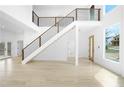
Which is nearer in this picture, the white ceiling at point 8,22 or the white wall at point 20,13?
the white wall at point 20,13

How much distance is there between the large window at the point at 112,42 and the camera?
8211mm

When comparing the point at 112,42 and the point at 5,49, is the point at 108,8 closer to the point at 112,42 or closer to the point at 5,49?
the point at 112,42

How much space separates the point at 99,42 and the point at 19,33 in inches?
418

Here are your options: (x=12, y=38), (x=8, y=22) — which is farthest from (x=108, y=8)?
(x=12, y=38)

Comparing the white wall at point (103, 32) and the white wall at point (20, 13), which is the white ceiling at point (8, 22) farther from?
the white wall at point (103, 32)

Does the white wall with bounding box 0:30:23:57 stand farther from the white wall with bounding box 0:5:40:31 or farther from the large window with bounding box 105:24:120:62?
the large window with bounding box 105:24:120:62

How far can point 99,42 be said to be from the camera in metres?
11.2

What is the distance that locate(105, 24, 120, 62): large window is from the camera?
323 inches

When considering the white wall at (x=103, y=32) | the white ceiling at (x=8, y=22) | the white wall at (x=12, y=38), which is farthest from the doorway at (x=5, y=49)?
the white wall at (x=103, y=32)

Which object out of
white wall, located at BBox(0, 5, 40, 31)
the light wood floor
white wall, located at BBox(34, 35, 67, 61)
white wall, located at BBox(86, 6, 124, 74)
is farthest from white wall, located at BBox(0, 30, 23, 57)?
the light wood floor

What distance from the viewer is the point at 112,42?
354 inches
